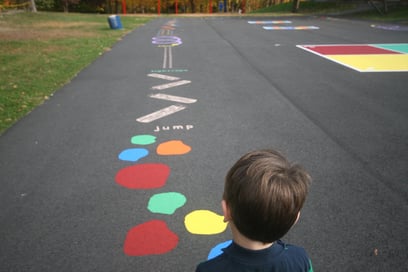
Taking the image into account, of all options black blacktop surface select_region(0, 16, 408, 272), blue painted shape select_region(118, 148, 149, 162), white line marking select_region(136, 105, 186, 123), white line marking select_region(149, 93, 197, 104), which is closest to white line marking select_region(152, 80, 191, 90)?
black blacktop surface select_region(0, 16, 408, 272)

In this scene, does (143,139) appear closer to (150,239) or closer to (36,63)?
(150,239)

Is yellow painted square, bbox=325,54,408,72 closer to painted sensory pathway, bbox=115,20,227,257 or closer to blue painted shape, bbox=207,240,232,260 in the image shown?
painted sensory pathway, bbox=115,20,227,257

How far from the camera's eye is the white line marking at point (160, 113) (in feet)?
19.3

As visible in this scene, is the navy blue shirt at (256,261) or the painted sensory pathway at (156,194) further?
the painted sensory pathway at (156,194)

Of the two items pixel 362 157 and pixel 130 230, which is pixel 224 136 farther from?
pixel 130 230

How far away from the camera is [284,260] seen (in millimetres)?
1349

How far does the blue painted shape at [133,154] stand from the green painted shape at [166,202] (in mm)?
1011

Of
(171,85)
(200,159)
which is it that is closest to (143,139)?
(200,159)

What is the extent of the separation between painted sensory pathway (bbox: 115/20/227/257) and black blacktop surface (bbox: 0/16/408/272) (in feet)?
0.17

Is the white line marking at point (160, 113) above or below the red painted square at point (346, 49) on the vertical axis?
below

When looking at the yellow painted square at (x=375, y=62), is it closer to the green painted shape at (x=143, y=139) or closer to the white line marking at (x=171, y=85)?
the white line marking at (x=171, y=85)

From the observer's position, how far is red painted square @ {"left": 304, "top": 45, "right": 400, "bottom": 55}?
38.4 ft

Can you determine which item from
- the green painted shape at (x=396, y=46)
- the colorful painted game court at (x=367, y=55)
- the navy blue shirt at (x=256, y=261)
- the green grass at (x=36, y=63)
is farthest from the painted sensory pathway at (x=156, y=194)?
the green painted shape at (x=396, y=46)

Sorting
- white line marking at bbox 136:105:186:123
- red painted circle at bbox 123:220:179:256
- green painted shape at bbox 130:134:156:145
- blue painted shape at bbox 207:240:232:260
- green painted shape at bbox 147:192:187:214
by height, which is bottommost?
red painted circle at bbox 123:220:179:256
